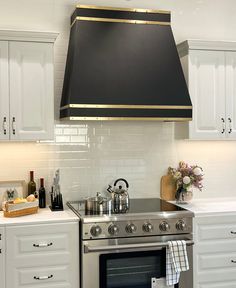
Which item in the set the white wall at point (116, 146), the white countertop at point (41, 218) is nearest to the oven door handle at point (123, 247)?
the white countertop at point (41, 218)

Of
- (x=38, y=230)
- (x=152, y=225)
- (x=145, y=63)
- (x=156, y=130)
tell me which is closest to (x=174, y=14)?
(x=145, y=63)

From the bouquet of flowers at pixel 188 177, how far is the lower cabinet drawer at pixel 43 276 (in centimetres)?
135

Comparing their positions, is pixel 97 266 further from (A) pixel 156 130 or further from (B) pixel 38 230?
(A) pixel 156 130

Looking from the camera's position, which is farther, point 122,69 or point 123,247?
point 122,69

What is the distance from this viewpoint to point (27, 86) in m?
3.79

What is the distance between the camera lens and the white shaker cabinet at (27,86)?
147 inches

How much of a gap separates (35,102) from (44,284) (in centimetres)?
148

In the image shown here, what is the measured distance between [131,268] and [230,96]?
187cm

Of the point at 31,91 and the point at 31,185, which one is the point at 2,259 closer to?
the point at 31,185

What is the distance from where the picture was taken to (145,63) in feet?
13.0

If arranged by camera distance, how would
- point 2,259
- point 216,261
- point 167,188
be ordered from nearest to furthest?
point 2,259 < point 216,261 < point 167,188

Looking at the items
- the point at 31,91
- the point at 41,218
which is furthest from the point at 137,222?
the point at 31,91

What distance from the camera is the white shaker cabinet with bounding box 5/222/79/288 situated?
345 centimetres

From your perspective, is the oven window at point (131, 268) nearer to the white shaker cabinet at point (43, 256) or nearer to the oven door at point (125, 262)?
the oven door at point (125, 262)
